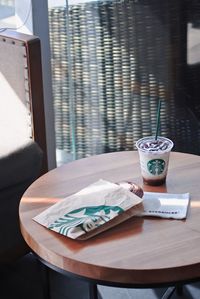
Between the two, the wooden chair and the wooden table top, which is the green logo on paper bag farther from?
the wooden chair

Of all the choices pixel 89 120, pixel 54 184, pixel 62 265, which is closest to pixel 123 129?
pixel 89 120

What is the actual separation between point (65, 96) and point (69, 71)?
0.43 ft

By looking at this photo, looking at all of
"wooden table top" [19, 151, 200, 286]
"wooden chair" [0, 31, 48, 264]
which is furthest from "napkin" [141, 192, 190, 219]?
"wooden chair" [0, 31, 48, 264]

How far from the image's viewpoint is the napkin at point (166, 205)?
1336mm

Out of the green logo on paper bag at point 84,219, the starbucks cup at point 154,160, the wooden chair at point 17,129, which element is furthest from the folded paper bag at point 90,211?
the wooden chair at point 17,129

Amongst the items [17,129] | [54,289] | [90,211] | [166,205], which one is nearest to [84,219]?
[90,211]

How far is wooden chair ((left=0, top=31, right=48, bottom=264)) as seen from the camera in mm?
1823

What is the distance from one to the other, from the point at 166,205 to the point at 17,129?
90cm

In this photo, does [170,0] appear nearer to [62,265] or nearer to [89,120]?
[89,120]

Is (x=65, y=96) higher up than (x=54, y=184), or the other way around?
(x=54, y=184)

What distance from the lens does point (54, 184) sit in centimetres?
152

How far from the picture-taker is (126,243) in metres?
1.23

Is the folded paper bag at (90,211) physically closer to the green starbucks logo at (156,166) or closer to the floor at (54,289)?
the green starbucks logo at (156,166)

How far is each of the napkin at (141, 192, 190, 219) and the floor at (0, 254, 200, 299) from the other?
0.59m
